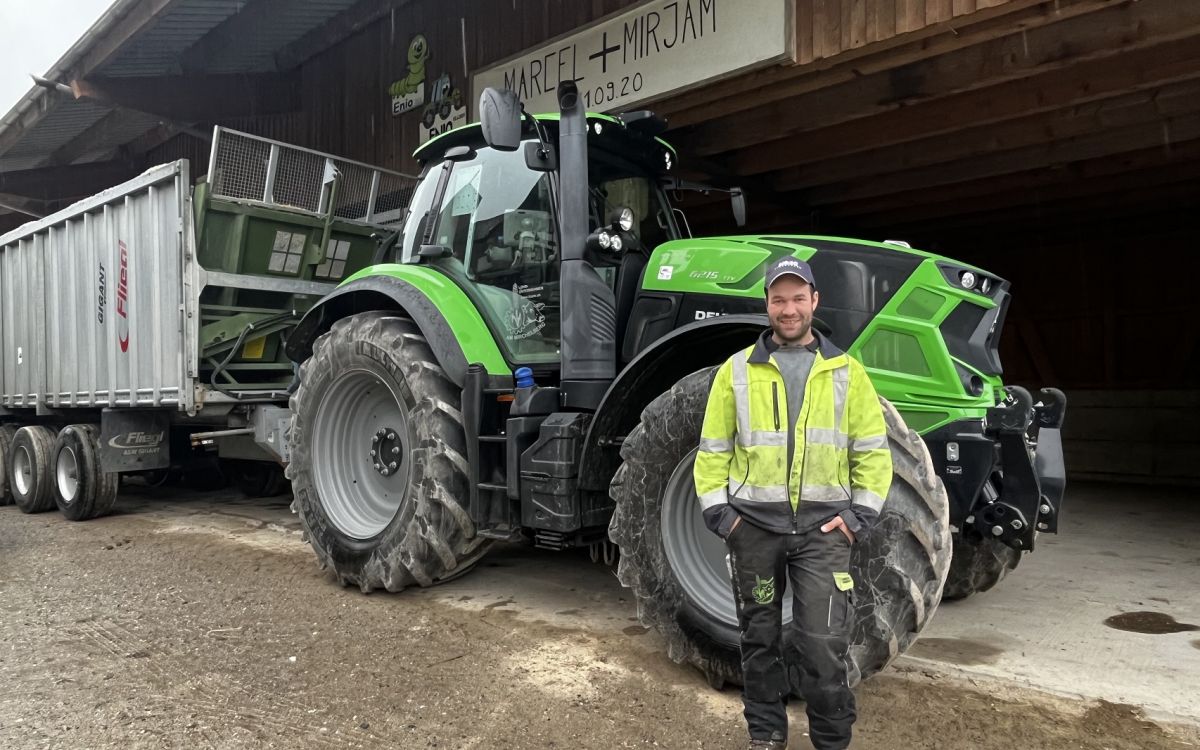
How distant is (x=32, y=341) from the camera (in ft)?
29.1

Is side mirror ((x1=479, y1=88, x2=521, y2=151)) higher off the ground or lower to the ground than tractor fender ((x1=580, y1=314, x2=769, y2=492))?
higher

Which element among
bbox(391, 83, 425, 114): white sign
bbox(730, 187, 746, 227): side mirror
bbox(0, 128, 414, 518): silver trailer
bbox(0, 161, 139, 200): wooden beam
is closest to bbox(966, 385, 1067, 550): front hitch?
bbox(730, 187, 746, 227): side mirror

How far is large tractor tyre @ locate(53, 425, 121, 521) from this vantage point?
305 inches

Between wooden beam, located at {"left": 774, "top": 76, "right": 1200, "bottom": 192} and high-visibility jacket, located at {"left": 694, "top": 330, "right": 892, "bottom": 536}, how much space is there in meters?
5.25

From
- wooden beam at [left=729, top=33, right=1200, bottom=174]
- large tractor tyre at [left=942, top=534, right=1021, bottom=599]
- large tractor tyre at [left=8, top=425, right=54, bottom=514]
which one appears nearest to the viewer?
large tractor tyre at [left=942, top=534, right=1021, bottom=599]

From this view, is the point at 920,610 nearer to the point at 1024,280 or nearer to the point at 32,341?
the point at 32,341

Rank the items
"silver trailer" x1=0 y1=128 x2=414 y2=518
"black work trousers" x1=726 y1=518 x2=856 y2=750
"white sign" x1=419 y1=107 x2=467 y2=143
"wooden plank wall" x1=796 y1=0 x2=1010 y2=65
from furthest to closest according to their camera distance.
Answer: "white sign" x1=419 y1=107 x2=467 y2=143 < "silver trailer" x1=0 y1=128 x2=414 y2=518 < "wooden plank wall" x1=796 y1=0 x2=1010 y2=65 < "black work trousers" x1=726 y1=518 x2=856 y2=750

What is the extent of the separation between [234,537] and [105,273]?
2890 mm

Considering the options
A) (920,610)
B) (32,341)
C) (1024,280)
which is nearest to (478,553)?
(920,610)

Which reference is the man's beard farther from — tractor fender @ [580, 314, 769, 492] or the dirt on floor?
the dirt on floor

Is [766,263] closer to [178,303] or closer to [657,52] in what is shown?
[657,52]

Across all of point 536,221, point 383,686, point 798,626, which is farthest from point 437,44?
point 798,626

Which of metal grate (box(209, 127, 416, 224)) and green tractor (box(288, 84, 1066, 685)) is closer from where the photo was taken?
green tractor (box(288, 84, 1066, 685))

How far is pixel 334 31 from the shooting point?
37.7 feet
